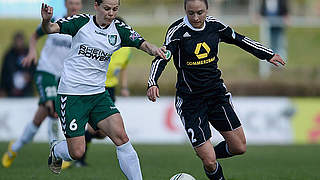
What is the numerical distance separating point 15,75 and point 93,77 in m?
11.7

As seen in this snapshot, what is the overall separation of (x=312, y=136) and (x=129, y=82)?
5741 mm

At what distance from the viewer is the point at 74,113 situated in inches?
297

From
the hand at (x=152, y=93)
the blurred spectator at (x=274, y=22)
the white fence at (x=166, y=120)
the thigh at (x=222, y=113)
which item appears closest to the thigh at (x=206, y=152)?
the thigh at (x=222, y=113)

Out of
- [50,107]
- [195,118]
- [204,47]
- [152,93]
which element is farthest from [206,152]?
[50,107]

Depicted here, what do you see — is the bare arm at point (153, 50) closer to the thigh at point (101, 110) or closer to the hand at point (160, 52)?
the hand at point (160, 52)

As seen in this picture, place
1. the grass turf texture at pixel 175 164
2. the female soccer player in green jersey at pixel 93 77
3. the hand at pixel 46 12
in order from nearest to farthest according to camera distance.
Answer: the hand at pixel 46 12 < the female soccer player in green jersey at pixel 93 77 < the grass turf texture at pixel 175 164

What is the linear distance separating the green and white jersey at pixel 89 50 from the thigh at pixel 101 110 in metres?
0.09

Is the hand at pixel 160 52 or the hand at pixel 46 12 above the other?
the hand at pixel 46 12

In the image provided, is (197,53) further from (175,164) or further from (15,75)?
(15,75)

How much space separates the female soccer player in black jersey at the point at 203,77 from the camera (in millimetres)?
7723

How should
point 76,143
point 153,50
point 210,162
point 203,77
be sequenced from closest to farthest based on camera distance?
1. point 153,50
2. point 76,143
3. point 210,162
4. point 203,77

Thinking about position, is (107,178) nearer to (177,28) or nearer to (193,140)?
(193,140)

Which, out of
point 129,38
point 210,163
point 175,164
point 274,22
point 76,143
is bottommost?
point 175,164

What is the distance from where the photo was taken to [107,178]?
882 cm
